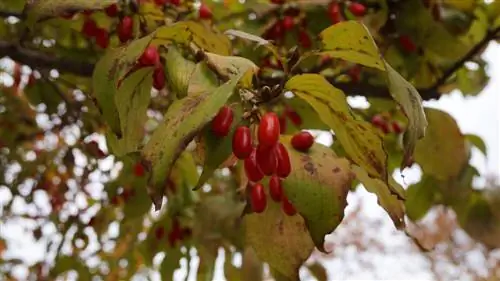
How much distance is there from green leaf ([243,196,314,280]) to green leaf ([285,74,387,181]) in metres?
0.18

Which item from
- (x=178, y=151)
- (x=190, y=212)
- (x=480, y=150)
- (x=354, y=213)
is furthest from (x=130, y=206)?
(x=354, y=213)

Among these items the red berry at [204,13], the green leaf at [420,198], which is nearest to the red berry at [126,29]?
the red berry at [204,13]

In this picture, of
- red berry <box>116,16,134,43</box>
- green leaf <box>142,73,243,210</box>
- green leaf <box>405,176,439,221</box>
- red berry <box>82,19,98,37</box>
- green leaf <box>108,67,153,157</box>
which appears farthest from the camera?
Result: green leaf <box>405,176,439,221</box>

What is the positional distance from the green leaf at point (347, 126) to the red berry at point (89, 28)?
66cm

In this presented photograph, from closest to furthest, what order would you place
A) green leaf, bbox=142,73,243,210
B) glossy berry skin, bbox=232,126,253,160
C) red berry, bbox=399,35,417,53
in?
green leaf, bbox=142,73,243,210 < glossy berry skin, bbox=232,126,253,160 < red berry, bbox=399,35,417,53

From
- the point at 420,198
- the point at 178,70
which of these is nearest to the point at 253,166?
the point at 178,70

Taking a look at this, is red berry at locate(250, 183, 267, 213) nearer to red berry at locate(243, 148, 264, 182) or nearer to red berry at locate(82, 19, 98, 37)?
red berry at locate(243, 148, 264, 182)

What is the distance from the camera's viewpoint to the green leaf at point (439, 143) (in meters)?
1.48

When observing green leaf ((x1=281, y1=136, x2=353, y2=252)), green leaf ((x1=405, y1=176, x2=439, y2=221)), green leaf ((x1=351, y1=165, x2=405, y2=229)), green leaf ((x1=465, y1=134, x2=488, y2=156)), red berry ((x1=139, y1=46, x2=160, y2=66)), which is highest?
red berry ((x1=139, y1=46, x2=160, y2=66))

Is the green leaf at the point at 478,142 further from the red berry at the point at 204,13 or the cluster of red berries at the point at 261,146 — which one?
the cluster of red berries at the point at 261,146

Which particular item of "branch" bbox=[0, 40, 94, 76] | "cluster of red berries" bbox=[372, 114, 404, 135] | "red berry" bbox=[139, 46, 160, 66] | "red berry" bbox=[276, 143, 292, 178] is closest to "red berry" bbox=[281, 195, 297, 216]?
"red berry" bbox=[276, 143, 292, 178]

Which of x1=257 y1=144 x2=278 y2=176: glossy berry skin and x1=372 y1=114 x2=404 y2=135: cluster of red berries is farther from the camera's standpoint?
x1=372 y1=114 x2=404 y2=135: cluster of red berries

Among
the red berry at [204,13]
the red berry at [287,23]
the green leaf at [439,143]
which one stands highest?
the red berry at [204,13]

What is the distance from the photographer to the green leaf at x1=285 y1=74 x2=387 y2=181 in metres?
0.85
